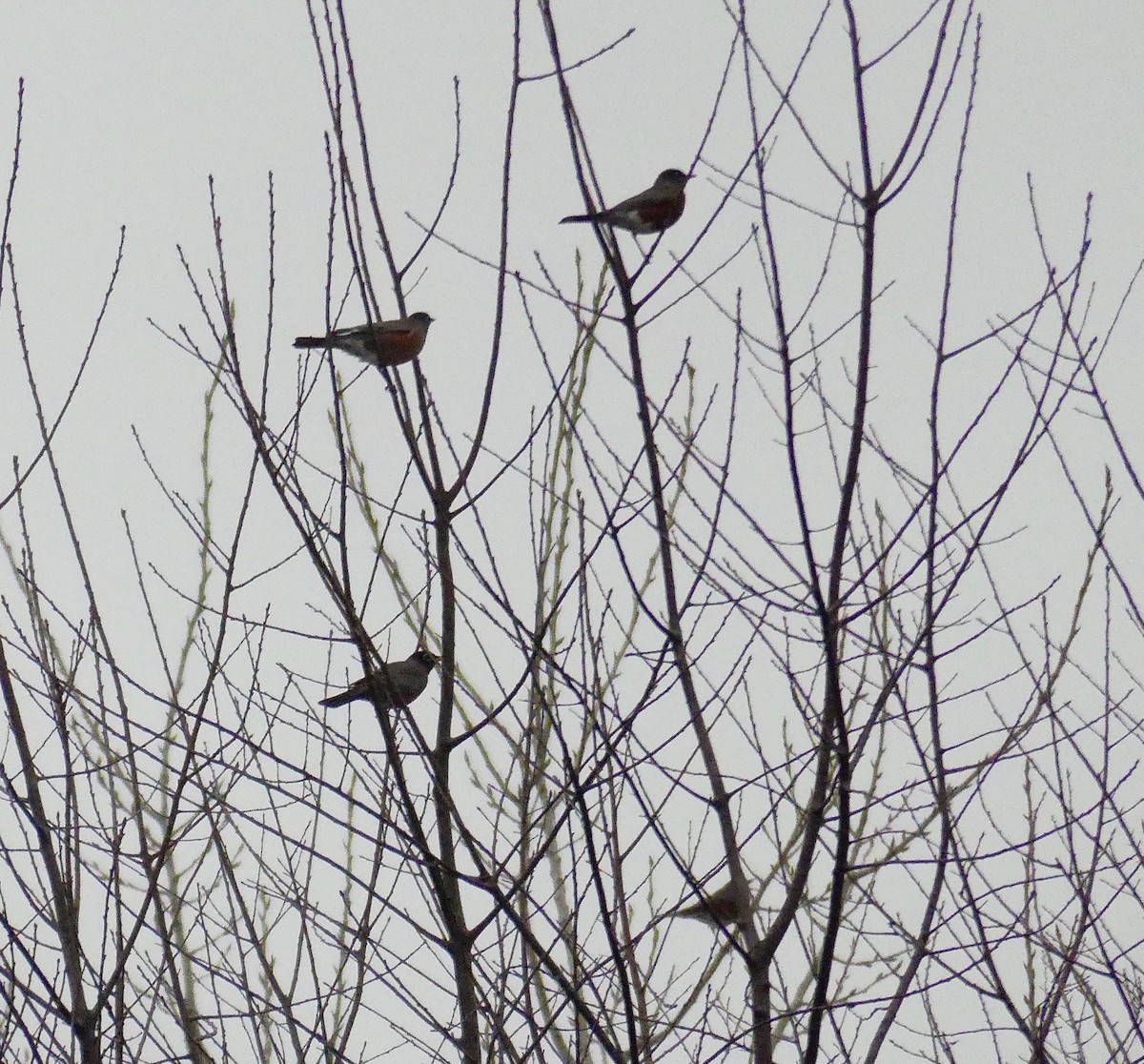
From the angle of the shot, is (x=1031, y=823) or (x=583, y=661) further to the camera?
(x=1031, y=823)

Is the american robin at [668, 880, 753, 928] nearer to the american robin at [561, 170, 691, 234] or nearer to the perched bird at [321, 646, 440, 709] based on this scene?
the perched bird at [321, 646, 440, 709]

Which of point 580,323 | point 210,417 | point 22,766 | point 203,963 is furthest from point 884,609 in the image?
point 210,417

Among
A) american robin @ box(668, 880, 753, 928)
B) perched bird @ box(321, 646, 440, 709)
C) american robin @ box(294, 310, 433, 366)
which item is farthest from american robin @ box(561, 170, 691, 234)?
american robin @ box(668, 880, 753, 928)

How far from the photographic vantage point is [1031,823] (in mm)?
3797

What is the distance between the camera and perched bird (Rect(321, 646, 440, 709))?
97.6 inches

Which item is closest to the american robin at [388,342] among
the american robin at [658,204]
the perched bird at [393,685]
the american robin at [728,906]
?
the perched bird at [393,685]

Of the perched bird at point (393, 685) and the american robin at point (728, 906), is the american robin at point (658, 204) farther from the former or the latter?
the american robin at point (728, 906)

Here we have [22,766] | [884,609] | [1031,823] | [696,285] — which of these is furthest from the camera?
[1031,823]

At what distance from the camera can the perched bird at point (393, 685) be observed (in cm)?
248

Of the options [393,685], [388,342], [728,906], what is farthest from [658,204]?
[393,685]

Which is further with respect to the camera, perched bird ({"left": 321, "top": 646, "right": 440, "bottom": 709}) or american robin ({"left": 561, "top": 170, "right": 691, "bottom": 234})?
american robin ({"left": 561, "top": 170, "right": 691, "bottom": 234})

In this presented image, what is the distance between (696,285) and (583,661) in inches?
38.9

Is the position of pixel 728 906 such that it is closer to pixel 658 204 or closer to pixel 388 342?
pixel 388 342

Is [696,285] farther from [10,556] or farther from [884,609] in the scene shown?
[10,556]
